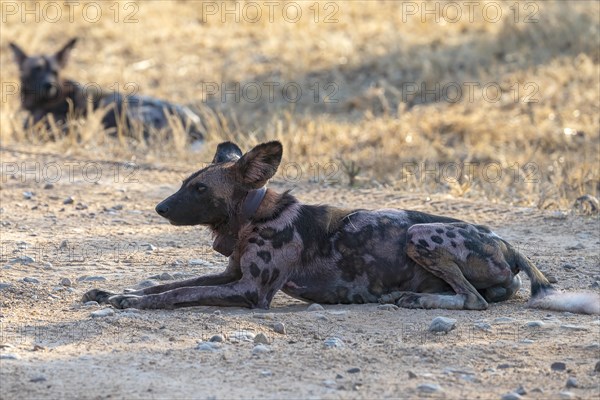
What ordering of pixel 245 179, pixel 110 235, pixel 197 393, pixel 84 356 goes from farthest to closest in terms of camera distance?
pixel 110 235, pixel 245 179, pixel 84 356, pixel 197 393

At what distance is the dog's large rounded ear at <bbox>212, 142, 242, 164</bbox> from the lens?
6762 mm

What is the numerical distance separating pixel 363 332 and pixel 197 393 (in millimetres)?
1340

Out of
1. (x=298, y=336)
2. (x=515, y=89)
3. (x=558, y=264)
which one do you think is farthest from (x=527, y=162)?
(x=298, y=336)

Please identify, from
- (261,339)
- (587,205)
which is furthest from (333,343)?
(587,205)

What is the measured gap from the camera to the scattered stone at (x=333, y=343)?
17.5ft

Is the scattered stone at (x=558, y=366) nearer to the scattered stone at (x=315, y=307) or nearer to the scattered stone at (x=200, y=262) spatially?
the scattered stone at (x=315, y=307)

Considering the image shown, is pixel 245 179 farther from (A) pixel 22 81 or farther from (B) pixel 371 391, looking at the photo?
(A) pixel 22 81

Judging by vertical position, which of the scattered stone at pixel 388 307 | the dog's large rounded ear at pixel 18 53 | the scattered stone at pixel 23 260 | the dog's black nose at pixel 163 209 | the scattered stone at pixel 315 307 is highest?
the dog's large rounded ear at pixel 18 53

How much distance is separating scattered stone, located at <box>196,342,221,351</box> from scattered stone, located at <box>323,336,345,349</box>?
0.52 metres

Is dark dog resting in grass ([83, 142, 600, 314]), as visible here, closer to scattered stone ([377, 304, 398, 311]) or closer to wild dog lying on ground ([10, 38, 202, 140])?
scattered stone ([377, 304, 398, 311])

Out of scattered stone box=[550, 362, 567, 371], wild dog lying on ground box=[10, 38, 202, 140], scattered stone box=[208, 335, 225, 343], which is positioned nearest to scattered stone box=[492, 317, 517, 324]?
scattered stone box=[550, 362, 567, 371]

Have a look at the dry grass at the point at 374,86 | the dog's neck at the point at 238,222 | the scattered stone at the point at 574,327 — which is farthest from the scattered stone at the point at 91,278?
A: the dry grass at the point at 374,86

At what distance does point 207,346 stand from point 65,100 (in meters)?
9.46

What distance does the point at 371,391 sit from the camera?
466 centimetres
